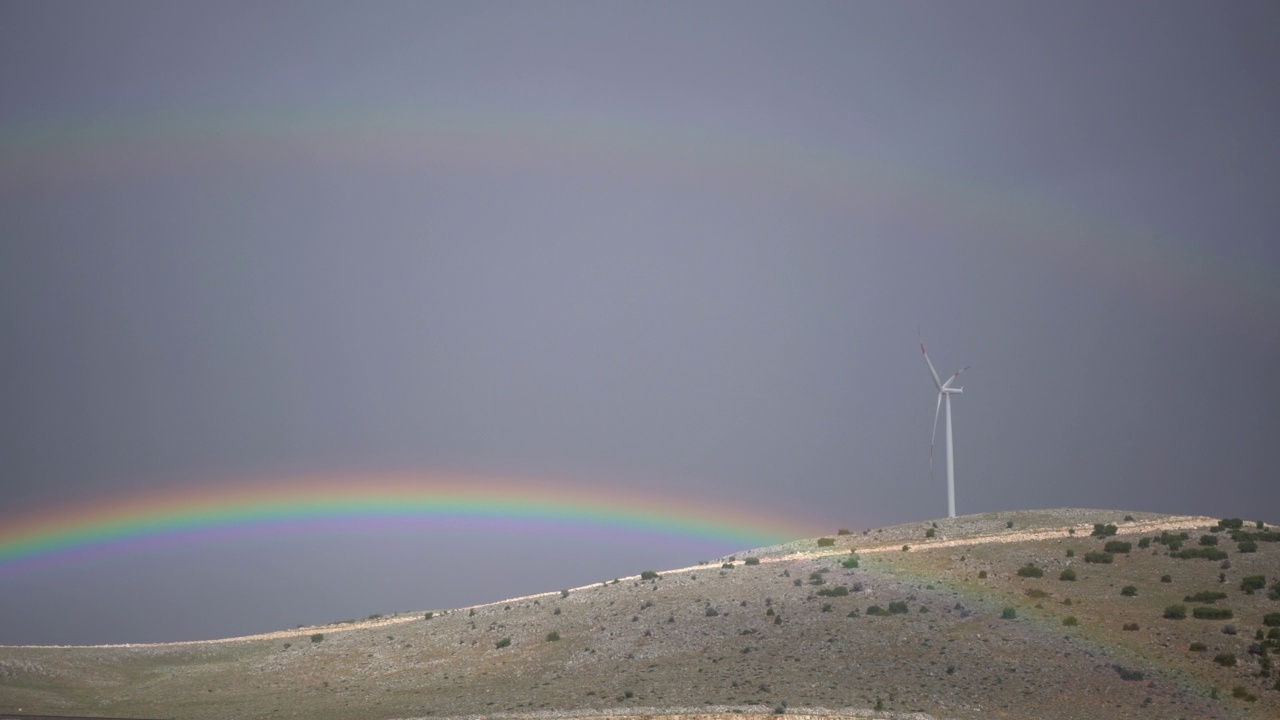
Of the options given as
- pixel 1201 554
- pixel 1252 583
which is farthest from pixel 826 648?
pixel 1201 554

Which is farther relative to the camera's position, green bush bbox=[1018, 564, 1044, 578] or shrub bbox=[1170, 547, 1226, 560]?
shrub bbox=[1170, 547, 1226, 560]

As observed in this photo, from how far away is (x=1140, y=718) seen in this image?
140 ft

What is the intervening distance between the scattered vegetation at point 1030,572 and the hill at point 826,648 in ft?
0.62

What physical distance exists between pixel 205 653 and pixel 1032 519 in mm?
63077

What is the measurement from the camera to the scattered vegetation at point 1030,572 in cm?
6253

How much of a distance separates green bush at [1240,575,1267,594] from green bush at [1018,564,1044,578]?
1053cm

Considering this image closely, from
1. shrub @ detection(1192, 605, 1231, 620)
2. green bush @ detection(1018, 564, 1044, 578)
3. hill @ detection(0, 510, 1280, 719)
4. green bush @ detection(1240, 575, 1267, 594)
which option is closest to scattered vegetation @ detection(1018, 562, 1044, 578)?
green bush @ detection(1018, 564, 1044, 578)

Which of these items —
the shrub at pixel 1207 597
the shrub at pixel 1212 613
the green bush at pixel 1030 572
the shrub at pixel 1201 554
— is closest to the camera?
the shrub at pixel 1212 613

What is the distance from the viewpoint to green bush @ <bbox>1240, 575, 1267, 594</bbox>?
57125 mm

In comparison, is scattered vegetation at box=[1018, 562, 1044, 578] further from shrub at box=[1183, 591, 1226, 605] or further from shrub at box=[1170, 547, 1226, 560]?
shrub at box=[1170, 547, 1226, 560]

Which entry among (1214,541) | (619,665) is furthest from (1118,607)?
(619,665)

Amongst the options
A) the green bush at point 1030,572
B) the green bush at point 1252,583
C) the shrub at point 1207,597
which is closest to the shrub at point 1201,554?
the green bush at point 1252,583

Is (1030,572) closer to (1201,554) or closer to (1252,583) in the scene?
(1252,583)

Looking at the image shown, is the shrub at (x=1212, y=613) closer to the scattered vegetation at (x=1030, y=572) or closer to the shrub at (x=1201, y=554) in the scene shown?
the scattered vegetation at (x=1030, y=572)
